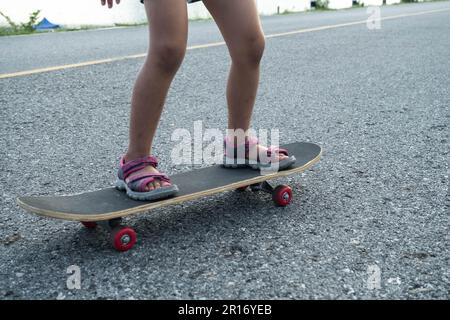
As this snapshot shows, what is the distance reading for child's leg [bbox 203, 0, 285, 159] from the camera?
7.47 feet

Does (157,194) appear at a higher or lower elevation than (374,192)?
higher

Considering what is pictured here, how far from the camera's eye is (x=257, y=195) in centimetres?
261

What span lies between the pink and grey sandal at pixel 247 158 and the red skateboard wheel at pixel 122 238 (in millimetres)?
677

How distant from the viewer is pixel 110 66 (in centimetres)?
586

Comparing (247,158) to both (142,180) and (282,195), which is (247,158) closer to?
(282,195)

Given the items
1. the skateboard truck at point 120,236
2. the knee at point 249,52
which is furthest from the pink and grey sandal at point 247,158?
the skateboard truck at point 120,236

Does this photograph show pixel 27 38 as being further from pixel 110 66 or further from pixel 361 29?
Answer: pixel 361 29

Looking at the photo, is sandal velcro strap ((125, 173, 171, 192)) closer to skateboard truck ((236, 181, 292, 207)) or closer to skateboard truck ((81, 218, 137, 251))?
skateboard truck ((81, 218, 137, 251))

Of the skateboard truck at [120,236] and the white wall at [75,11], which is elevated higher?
the white wall at [75,11]

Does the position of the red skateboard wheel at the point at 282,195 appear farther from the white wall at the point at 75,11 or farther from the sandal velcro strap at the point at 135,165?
the white wall at the point at 75,11

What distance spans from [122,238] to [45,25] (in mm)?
9267

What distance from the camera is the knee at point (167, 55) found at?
2094 mm

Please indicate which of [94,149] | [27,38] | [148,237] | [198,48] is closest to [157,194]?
[148,237]
